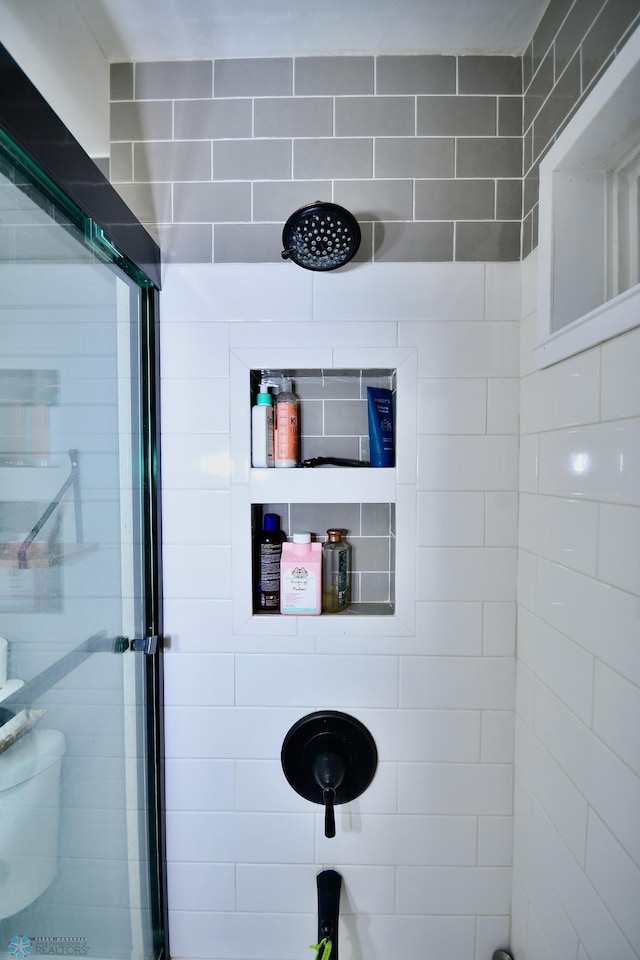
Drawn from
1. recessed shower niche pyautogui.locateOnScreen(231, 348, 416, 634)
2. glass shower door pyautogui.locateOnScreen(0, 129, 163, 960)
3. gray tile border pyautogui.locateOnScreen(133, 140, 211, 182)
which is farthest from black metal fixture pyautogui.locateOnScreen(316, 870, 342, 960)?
gray tile border pyautogui.locateOnScreen(133, 140, 211, 182)

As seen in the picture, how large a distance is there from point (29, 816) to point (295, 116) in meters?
1.38

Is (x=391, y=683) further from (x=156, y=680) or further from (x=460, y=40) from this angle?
(x=460, y=40)

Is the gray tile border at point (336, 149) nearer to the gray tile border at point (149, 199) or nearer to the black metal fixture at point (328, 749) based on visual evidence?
the gray tile border at point (149, 199)

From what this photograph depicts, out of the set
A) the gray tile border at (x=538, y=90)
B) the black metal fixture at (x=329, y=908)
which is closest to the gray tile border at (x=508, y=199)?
the gray tile border at (x=538, y=90)

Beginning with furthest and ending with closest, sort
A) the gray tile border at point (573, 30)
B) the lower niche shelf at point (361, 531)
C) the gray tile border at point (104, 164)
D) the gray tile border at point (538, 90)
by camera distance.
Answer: the lower niche shelf at point (361, 531), the gray tile border at point (104, 164), the gray tile border at point (538, 90), the gray tile border at point (573, 30)

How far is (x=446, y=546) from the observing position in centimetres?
99

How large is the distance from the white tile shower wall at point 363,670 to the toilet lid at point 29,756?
31cm

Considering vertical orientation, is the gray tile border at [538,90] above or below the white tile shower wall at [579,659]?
above

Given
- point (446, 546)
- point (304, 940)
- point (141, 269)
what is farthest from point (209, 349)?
point (304, 940)

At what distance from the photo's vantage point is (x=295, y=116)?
0.97 metres

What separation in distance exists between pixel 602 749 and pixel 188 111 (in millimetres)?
1449

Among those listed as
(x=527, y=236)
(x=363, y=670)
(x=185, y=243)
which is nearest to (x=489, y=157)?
(x=527, y=236)

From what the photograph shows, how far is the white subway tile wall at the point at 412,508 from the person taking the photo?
961mm

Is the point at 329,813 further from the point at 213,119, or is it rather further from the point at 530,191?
the point at 213,119
